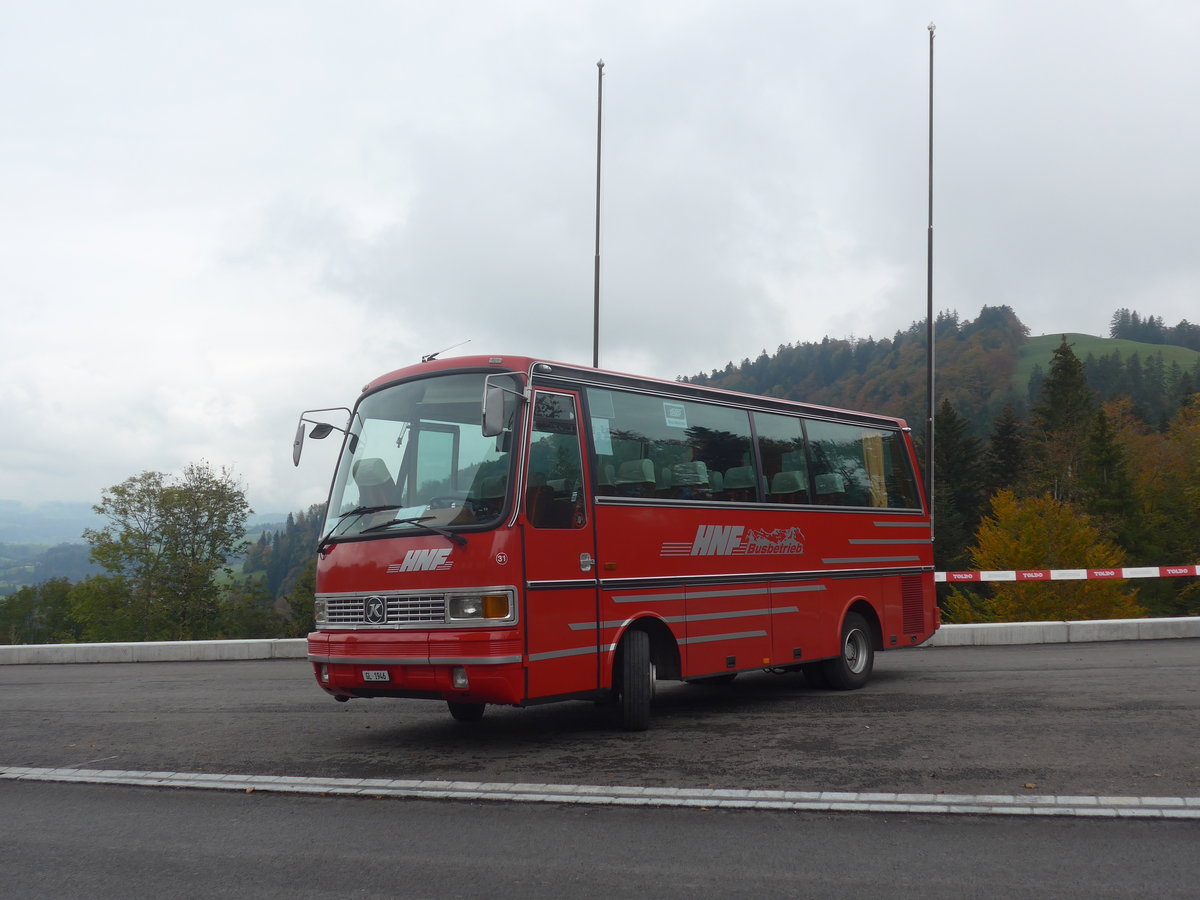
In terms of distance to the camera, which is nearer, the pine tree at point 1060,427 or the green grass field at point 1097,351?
the pine tree at point 1060,427

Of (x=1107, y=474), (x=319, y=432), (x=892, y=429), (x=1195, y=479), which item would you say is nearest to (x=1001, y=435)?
(x=1107, y=474)

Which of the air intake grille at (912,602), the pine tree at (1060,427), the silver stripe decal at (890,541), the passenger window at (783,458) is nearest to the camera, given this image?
the passenger window at (783,458)

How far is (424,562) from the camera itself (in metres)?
8.52

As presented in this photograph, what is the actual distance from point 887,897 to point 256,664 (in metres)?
15.5

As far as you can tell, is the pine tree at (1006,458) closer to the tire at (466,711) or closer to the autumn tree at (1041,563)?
the autumn tree at (1041,563)

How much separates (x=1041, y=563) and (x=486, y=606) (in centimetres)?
5045

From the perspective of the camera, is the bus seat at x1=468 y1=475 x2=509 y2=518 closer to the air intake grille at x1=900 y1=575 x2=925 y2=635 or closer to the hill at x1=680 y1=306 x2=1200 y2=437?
the air intake grille at x1=900 y1=575 x2=925 y2=635

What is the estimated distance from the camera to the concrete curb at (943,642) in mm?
17969

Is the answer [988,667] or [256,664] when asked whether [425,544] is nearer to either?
[988,667]

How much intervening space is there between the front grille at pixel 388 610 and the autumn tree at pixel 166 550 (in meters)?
51.3

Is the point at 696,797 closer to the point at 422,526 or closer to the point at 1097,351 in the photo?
the point at 422,526

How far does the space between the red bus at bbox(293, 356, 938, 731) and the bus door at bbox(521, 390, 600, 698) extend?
0.05 ft

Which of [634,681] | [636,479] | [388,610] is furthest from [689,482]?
[388,610]

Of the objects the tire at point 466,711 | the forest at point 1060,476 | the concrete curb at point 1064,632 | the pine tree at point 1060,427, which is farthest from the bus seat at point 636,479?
the pine tree at point 1060,427
